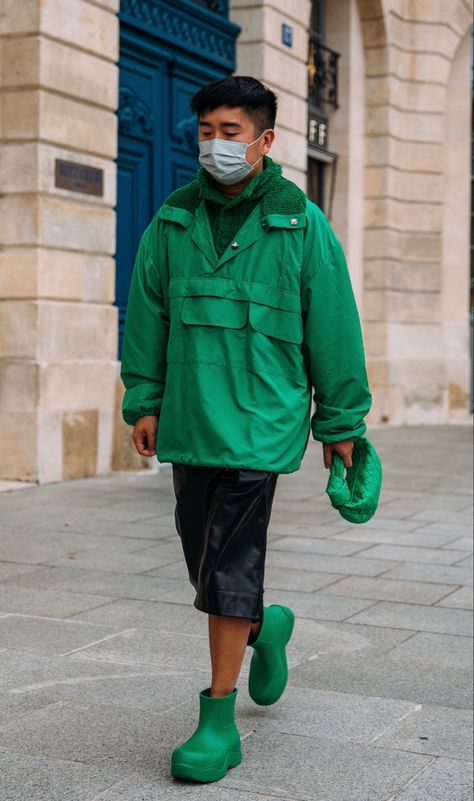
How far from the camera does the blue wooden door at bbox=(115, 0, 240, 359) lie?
11.4 metres

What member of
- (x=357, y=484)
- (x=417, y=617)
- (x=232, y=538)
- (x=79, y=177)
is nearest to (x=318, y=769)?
(x=232, y=538)

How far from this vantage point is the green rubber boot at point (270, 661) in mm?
3906

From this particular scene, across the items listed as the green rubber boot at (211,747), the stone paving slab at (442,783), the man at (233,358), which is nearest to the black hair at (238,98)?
the man at (233,358)

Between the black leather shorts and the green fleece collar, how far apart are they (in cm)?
72

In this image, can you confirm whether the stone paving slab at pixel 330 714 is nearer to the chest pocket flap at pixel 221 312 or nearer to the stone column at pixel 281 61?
the chest pocket flap at pixel 221 312

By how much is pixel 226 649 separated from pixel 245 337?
848mm

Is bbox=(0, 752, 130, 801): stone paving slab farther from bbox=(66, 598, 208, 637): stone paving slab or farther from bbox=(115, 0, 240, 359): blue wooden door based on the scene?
bbox=(115, 0, 240, 359): blue wooden door

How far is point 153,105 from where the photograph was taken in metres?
11.9

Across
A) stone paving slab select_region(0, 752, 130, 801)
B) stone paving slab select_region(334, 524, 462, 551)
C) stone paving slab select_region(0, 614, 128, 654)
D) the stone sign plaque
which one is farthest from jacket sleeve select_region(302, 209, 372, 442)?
the stone sign plaque

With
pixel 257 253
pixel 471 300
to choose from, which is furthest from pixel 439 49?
pixel 257 253

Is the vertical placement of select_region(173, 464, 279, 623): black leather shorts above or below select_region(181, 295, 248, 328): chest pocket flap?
below

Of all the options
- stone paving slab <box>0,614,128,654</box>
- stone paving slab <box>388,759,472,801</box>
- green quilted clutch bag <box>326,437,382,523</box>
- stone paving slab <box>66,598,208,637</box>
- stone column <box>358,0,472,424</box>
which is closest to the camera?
stone paving slab <box>388,759,472,801</box>

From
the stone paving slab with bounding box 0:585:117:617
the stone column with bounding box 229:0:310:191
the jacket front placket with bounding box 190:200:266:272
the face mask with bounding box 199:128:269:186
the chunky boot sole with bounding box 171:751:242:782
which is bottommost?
the chunky boot sole with bounding box 171:751:242:782

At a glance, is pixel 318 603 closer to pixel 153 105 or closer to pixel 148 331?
pixel 148 331
